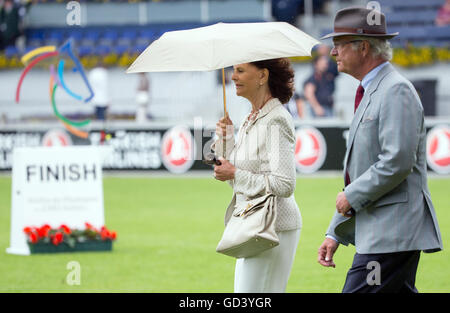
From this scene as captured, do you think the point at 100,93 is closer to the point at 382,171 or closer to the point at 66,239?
the point at 66,239

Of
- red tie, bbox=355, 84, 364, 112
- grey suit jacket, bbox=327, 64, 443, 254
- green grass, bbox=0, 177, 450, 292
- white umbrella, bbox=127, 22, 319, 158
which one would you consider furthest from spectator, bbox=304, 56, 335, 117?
grey suit jacket, bbox=327, 64, 443, 254

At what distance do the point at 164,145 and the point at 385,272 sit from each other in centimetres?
1337

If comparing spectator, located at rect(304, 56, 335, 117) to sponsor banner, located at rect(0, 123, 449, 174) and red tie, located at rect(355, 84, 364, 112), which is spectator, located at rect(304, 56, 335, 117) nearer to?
sponsor banner, located at rect(0, 123, 449, 174)

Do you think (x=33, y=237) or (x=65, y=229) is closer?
(x=33, y=237)

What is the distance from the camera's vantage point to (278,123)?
468 centimetres

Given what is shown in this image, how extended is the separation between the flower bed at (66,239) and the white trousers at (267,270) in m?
5.15

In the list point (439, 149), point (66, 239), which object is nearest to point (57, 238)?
point (66, 239)

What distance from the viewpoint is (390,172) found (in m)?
4.19

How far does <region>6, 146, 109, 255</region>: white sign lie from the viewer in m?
9.70

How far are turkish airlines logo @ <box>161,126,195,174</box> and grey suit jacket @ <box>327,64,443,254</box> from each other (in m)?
12.9

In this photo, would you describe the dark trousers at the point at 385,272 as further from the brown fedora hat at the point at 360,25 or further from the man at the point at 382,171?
the brown fedora hat at the point at 360,25

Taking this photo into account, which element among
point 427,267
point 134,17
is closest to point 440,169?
point 427,267

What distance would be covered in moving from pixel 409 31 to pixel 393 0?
3.53 feet
